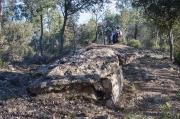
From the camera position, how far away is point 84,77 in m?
6.13

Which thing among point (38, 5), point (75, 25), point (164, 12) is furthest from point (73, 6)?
point (75, 25)

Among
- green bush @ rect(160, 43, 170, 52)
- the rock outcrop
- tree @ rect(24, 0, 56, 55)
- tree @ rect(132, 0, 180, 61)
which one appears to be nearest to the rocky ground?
the rock outcrop

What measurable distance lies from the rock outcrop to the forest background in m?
4.10

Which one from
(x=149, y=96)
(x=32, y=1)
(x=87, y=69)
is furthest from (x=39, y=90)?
(x=32, y=1)

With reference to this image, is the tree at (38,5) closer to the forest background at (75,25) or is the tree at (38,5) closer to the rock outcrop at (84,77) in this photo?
the forest background at (75,25)

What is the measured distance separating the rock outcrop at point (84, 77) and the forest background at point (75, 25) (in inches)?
161

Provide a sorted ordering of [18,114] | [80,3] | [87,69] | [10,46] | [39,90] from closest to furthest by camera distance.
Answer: [18,114], [39,90], [87,69], [80,3], [10,46]

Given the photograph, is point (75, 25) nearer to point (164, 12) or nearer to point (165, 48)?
point (165, 48)

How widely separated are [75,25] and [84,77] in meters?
30.5

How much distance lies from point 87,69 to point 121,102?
1319 millimetres

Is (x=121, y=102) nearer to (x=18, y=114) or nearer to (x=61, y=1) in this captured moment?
(x=18, y=114)

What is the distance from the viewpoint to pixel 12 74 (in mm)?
8906

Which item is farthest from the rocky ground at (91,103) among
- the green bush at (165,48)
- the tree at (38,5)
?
the green bush at (165,48)

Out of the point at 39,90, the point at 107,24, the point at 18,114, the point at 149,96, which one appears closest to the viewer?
the point at 18,114
